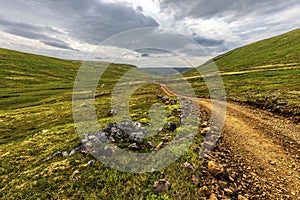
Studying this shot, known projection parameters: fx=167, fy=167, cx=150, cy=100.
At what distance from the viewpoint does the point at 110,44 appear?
12820 millimetres

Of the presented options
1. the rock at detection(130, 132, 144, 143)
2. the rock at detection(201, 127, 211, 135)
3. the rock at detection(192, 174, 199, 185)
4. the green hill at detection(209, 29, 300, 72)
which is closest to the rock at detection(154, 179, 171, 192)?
the rock at detection(192, 174, 199, 185)

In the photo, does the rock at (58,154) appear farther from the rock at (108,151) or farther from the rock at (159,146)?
the rock at (159,146)

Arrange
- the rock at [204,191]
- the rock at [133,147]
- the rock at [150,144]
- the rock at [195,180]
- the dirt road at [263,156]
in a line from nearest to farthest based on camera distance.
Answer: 1. the rock at [204,191]
2. the dirt road at [263,156]
3. the rock at [195,180]
4. the rock at [133,147]
5. the rock at [150,144]

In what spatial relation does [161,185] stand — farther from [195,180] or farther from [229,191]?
[229,191]

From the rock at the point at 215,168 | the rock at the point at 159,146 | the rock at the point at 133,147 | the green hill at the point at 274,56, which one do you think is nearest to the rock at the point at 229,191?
the rock at the point at 215,168

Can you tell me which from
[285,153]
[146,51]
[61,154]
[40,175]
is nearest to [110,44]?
[146,51]

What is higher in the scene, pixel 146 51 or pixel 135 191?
pixel 146 51

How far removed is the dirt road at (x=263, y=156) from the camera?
8.38 m

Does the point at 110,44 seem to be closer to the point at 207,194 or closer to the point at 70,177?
the point at 70,177

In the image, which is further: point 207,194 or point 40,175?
point 40,175

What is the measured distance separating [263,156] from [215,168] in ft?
14.4

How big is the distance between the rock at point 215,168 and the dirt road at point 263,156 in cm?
82

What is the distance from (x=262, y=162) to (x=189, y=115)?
409 inches

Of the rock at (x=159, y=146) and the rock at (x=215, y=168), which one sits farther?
the rock at (x=159, y=146)
